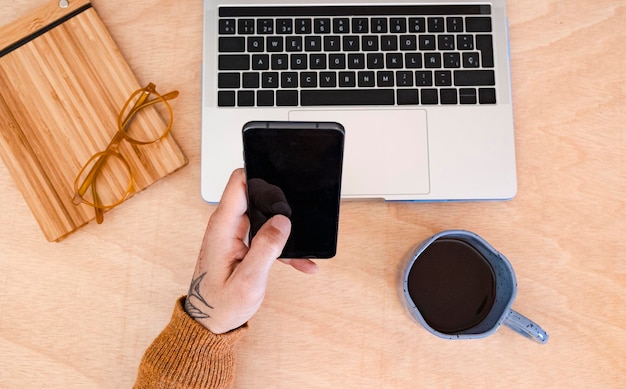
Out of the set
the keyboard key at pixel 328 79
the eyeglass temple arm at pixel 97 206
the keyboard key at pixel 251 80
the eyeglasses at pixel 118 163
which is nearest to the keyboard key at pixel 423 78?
the keyboard key at pixel 328 79

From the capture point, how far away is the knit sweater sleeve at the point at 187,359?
0.67 metres

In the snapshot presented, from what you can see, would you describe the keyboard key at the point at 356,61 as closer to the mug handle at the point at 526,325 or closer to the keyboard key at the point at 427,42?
the keyboard key at the point at 427,42

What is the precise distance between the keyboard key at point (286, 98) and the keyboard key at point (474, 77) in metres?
0.22

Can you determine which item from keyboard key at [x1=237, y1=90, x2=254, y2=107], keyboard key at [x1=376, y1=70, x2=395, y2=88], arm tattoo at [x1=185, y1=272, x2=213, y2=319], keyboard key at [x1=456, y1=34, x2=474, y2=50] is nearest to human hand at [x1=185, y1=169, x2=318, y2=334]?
arm tattoo at [x1=185, y1=272, x2=213, y2=319]

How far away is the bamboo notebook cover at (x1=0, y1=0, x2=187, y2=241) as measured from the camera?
728mm

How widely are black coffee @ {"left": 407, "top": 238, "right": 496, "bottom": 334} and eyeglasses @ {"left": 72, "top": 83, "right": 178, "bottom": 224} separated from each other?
379mm

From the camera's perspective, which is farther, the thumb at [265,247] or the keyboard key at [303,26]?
the keyboard key at [303,26]

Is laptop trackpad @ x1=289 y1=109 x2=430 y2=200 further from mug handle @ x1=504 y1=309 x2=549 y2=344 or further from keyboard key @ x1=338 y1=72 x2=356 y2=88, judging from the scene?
mug handle @ x1=504 y1=309 x2=549 y2=344

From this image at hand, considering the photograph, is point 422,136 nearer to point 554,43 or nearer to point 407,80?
point 407,80

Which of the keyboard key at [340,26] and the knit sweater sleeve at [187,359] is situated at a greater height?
the keyboard key at [340,26]

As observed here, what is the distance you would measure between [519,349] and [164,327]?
0.46 m

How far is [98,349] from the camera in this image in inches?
28.4

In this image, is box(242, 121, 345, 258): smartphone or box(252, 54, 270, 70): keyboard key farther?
box(252, 54, 270, 70): keyboard key

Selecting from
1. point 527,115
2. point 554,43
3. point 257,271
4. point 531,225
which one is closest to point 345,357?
point 257,271
